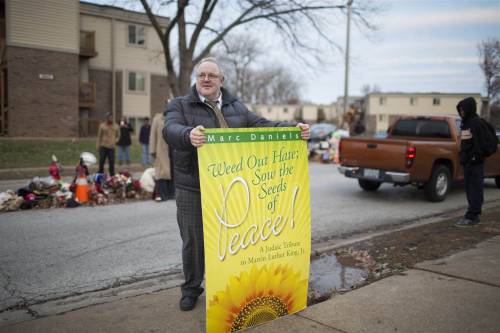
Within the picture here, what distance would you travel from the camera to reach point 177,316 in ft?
12.2

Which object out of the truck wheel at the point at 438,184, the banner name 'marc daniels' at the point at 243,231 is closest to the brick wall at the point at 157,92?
the truck wheel at the point at 438,184

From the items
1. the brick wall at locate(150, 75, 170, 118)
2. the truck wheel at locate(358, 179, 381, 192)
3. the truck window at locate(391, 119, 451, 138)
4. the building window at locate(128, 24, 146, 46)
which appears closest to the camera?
the truck window at locate(391, 119, 451, 138)

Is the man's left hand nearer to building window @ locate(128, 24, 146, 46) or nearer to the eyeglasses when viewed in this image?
the eyeglasses

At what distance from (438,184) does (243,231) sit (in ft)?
25.0

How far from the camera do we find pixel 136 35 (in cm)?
2894

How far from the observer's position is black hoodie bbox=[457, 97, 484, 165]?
665cm

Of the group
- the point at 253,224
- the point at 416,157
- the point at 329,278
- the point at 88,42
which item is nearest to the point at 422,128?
the point at 416,157

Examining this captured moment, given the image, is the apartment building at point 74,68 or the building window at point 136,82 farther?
the building window at point 136,82

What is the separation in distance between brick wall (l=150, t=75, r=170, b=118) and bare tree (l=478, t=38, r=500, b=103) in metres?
A: 23.1

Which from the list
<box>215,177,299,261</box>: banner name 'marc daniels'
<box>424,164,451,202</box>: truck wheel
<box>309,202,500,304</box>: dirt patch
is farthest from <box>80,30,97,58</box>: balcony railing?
<box>215,177,299,261</box>: banner name 'marc daniels'

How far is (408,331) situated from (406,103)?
216 feet

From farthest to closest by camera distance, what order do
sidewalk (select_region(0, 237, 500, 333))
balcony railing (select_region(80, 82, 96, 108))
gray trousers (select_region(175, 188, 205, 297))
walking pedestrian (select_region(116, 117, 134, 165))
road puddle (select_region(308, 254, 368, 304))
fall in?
balcony railing (select_region(80, 82, 96, 108)) < walking pedestrian (select_region(116, 117, 134, 165)) < road puddle (select_region(308, 254, 368, 304)) < gray trousers (select_region(175, 188, 205, 297)) < sidewalk (select_region(0, 237, 500, 333))

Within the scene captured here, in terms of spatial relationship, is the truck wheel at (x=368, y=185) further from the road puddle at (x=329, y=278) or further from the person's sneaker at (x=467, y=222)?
the road puddle at (x=329, y=278)

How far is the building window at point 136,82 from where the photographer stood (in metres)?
29.2
